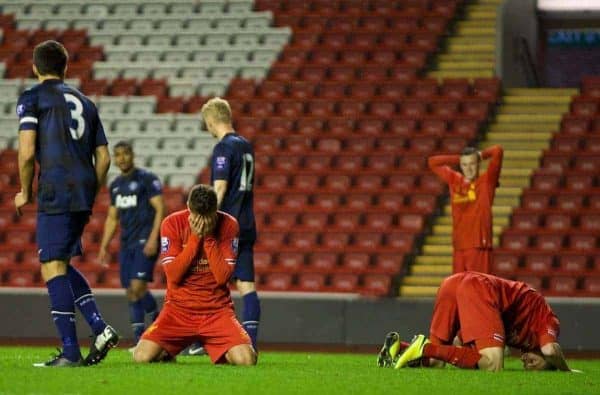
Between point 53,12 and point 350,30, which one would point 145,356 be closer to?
point 350,30

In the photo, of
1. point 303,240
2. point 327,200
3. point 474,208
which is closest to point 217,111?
point 474,208

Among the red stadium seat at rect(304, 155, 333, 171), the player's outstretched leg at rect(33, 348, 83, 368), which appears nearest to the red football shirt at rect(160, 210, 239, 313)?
the player's outstretched leg at rect(33, 348, 83, 368)

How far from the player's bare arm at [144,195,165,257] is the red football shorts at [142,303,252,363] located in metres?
2.99

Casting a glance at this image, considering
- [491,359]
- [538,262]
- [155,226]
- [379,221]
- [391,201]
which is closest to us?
[491,359]

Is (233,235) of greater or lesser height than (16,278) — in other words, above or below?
above

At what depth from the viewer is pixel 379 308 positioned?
1391 cm

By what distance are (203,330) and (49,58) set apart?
6.50ft

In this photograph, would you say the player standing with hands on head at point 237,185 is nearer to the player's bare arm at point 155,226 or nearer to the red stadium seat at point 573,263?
the player's bare arm at point 155,226

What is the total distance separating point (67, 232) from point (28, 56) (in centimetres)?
→ 1276

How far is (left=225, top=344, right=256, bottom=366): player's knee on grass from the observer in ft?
27.3

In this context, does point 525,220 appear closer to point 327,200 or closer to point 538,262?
point 538,262

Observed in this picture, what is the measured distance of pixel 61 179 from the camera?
7.76 meters

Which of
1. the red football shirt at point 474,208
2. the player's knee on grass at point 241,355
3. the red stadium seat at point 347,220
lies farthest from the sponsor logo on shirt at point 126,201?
the red stadium seat at point 347,220

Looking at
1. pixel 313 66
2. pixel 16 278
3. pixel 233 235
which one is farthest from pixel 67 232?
pixel 313 66
